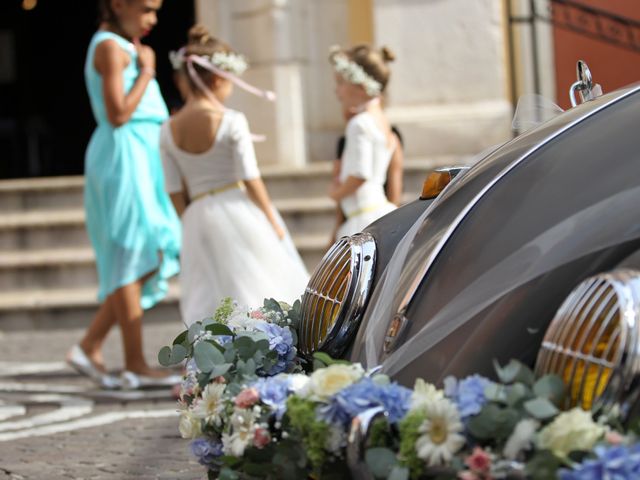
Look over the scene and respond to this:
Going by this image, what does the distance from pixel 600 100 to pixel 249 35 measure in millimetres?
8128

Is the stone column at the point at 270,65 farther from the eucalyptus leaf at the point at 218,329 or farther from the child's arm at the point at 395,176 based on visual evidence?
the eucalyptus leaf at the point at 218,329

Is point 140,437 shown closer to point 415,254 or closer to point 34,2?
point 415,254

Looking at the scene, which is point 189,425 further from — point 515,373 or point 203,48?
point 203,48

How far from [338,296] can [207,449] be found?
46 cm

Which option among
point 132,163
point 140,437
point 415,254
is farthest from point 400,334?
point 132,163

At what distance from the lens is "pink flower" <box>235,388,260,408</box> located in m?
2.43

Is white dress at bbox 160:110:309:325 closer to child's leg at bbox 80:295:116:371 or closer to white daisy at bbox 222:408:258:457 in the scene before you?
child's leg at bbox 80:295:116:371

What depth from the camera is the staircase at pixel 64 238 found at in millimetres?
9305

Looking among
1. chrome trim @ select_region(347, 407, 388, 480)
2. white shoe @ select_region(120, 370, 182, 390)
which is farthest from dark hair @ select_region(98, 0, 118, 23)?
chrome trim @ select_region(347, 407, 388, 480)

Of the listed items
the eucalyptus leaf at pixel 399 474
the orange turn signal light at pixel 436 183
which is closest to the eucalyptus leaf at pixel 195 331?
the orange turn signal light at pixel 436 183

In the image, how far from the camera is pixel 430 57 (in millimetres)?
10289

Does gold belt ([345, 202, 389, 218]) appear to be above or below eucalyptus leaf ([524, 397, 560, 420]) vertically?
above

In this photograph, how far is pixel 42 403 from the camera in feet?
19.1

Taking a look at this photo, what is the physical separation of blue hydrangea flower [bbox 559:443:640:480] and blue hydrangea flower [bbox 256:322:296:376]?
1.02 m
